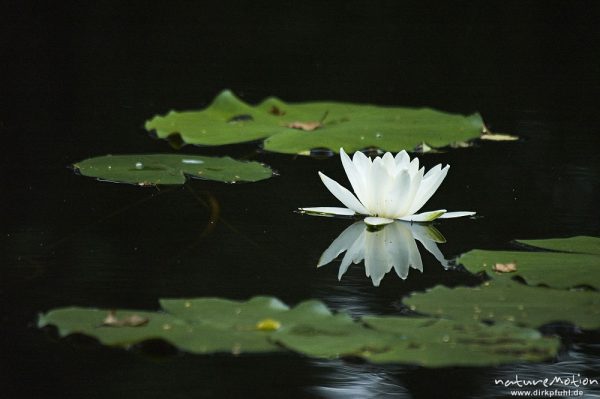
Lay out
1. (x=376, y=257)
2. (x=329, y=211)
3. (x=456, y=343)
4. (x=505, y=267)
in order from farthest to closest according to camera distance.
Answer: (x=329, y=211) → (x=376, y=257) → (x=505, y=267) → (x=456, y=343)

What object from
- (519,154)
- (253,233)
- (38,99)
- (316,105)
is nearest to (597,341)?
(253,233)

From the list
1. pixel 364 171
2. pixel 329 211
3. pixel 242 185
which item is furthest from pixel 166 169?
pixel 364 171

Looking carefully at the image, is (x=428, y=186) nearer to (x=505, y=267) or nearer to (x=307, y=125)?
(x=505, y=267)

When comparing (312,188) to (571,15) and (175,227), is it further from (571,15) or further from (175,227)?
(571,15)

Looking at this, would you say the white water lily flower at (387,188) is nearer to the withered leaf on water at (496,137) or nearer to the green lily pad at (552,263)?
the green lily pad at (552,263)

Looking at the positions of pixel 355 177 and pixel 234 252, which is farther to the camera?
pixel 355 177

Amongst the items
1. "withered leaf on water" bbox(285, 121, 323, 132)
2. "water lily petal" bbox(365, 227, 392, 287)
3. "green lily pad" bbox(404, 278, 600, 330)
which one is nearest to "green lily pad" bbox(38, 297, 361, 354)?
"green lily pad" bbox(404, 278, 600, 330)

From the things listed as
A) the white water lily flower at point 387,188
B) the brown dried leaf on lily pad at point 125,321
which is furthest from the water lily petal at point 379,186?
the brown dried leaf on lily pad at point 125,321
